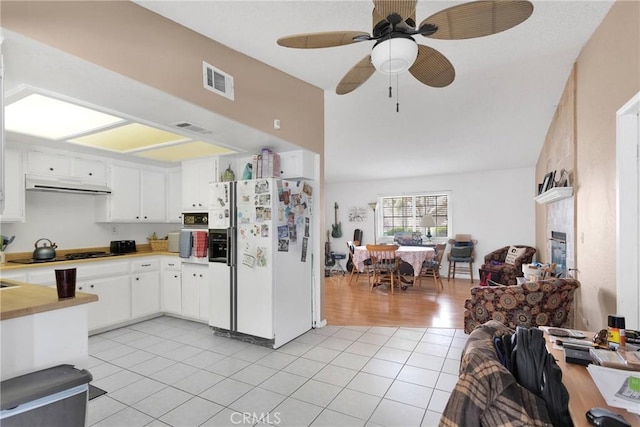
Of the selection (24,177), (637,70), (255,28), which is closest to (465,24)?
(637,70)

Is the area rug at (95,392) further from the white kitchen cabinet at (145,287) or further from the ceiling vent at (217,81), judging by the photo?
the ceiling vent at (217,81)

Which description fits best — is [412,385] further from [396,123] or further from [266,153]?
[396,123]

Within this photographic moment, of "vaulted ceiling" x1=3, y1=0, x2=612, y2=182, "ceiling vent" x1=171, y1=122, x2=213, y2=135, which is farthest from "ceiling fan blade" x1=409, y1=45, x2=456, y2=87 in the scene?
"ceiling vent" x1=171, y1=122, x2=213, y2=135

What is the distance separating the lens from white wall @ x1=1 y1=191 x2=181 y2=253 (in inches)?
144

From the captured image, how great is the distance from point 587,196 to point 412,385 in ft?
7.35

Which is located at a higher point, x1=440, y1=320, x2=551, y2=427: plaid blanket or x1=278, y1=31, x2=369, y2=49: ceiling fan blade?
x1=278, y1=31, x2=369, y2=49: ceiling fan blade

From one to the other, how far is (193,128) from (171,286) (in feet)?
7.68

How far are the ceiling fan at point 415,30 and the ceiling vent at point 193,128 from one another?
134 cm

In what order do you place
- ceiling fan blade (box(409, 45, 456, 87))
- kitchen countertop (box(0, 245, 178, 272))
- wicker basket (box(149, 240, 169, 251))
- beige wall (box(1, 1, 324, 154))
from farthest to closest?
wicker basket (box(149, 240, 169, 251)) → kitchen countertop (box(0, 245, 178, 272)) → ceiling fan blade (box(409, 45, 456, 87)) → beige wall (box(1, 1, 324, 154))

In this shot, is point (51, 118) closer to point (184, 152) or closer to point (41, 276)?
point (184, 152)

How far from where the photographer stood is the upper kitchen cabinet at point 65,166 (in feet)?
11.5

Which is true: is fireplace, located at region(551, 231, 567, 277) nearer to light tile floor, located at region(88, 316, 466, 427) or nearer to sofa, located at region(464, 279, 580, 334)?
sofa, located at region(464, 279, 580, 334)

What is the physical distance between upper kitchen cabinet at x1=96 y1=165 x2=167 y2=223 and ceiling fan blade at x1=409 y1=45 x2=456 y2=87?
396 cm

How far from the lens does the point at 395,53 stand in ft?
5.48
